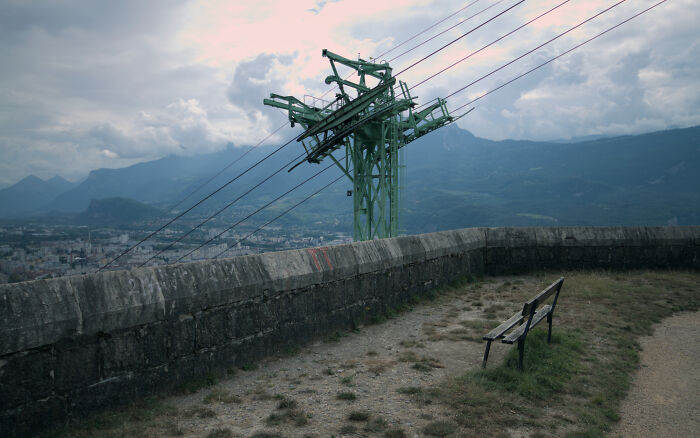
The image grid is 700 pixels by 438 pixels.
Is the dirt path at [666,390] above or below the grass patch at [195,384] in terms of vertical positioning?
below

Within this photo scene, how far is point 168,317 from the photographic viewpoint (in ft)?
12.9

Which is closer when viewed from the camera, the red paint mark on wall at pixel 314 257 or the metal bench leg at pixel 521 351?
the metal bench leg at pixel 521 351

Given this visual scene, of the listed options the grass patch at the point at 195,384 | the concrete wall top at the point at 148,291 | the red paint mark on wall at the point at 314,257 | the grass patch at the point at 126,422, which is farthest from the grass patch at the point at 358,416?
the red paint mark on wall at the point at 314,257

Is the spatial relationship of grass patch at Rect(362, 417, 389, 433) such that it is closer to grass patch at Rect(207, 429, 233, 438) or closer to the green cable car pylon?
grass patch at Rect(207, 429, 233, 438)

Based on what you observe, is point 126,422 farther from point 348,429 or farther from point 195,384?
point 348,429

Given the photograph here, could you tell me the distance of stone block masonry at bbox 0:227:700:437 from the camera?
3137 mm

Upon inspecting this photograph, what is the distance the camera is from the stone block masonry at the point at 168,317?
3.14m

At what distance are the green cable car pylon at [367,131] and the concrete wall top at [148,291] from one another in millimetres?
9058

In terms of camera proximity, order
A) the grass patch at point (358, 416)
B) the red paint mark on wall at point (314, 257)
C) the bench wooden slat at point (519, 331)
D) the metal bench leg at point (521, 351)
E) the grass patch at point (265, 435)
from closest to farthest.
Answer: the grass patch at point (265, 435), the grass patch at point (358, 416), the bench wooden slat at point (519, 331), the metal bench leg at point (521, 351), the red paint mark on wall at point (314, 257)

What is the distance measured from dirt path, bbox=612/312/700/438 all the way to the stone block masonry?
3294 millimetres

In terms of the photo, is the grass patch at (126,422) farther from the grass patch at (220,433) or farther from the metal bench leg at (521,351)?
the metal bench leg at (521,351)

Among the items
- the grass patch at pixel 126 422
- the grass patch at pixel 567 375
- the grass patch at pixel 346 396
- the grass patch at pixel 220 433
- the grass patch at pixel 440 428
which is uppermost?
the grass patch at pixel 126 422

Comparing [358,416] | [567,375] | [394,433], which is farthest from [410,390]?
[567,375]

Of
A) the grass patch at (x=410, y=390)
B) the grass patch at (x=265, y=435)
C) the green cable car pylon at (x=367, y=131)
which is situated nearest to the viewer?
the grass patch at (x=265, y=435)
